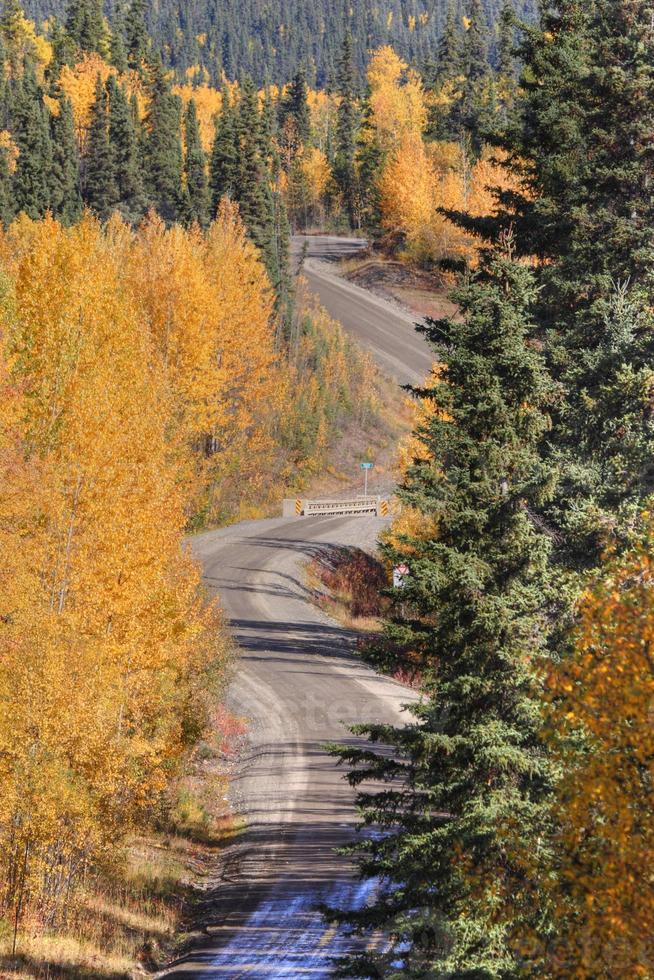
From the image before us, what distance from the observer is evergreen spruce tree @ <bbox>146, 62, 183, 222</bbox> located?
8950cm

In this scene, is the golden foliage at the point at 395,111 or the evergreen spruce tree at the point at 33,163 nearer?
the evergreen spruce tree at the point at 33,163

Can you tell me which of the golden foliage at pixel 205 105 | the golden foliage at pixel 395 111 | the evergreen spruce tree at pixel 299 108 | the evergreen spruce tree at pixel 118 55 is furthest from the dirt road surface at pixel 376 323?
the golden foliage at pixel 205 105

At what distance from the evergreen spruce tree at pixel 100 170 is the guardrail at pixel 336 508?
31597mm

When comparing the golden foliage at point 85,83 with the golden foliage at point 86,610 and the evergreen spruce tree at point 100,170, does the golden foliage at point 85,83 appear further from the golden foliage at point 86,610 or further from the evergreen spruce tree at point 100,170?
the golden foliage at point 86,610

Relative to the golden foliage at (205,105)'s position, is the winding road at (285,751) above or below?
below

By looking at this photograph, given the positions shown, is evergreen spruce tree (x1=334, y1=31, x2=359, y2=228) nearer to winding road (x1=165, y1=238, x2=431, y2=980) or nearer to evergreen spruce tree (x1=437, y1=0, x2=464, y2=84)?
evergreen spruce tree (x1=437, y1=0, x2=464, y2=84)

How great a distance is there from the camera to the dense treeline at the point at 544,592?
34.7 ft

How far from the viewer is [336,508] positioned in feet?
196

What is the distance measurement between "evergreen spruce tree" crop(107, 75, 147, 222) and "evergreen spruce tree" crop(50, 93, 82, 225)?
3.03m

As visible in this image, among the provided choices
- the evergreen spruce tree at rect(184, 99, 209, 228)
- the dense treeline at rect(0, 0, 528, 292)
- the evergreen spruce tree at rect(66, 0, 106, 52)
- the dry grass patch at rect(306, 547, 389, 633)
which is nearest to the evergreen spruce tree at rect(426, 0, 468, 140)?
the dense treeline at rect(0, 0, 528, 292)

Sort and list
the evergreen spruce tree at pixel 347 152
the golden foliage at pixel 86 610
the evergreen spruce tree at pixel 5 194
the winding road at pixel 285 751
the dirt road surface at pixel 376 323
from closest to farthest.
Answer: the golden foliage at pixel 86 610 < the winding road at pixel 285 751 < the evergreen spruce tree at pixel 5 194 < the dirt road surface at pixel 376 323 < the evergreen spruce tree at pixel 347 152

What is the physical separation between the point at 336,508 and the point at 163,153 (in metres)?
45.3

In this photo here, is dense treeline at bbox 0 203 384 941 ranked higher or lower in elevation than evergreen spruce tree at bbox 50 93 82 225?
lower

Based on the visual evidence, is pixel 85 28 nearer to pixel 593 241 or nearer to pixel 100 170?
pixel 100 170
